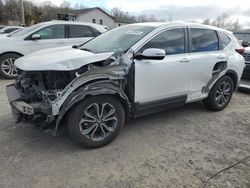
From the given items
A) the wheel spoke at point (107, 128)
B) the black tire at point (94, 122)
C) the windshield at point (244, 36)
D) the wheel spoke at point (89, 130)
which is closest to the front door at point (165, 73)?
the black tire at point (94, 122)

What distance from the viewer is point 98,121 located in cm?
330

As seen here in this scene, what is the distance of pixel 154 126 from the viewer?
4.10 m

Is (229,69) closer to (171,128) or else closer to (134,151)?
(171,128)

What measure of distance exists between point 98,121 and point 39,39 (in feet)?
16.6

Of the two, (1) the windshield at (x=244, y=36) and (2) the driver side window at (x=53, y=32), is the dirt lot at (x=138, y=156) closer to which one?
(2) the driver side window at (x=53, y=32)

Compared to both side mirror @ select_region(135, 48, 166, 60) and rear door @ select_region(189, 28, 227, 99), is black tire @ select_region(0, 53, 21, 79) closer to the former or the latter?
side mirror @ select_region(135, 48, 166, 60)

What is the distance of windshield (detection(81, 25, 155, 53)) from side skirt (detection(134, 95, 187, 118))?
0.87 metres

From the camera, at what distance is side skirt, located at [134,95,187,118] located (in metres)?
3.65

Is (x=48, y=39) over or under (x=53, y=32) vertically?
under

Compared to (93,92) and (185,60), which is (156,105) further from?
(93,92)

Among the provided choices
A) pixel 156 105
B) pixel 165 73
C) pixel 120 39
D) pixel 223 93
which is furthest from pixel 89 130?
pixel 223 93

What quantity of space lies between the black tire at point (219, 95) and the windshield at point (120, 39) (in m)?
1.80

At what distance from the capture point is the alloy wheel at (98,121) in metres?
3.21

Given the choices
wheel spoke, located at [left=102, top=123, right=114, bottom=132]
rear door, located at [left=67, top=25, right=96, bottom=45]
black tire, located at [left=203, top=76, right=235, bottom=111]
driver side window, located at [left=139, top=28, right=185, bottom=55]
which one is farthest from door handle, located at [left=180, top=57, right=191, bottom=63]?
rear door, located at [left=67, top=25, right=96, bottom=45]
